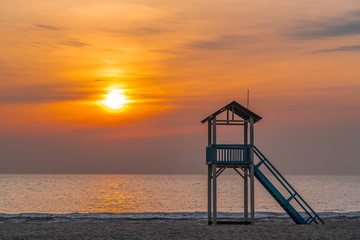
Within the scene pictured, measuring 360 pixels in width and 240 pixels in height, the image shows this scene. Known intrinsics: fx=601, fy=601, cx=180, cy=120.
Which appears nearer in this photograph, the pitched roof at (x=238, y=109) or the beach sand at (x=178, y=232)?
the beach sand at (x=178, y=232)

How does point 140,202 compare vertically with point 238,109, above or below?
below

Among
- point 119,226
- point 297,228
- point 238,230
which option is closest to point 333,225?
point 297,228

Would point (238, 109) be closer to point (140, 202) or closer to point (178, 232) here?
point (178, 232)

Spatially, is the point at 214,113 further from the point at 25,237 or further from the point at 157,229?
the point at 25,237

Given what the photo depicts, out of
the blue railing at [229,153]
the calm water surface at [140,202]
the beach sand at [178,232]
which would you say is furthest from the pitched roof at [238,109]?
the calm water surface at [140,202]

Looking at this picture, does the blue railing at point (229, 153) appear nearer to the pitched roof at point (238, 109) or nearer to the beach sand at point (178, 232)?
the pitched roof at point (238, 109)

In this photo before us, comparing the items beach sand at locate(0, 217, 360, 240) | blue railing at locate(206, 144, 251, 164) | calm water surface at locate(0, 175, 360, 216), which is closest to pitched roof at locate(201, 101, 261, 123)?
blue railing at locate(206, 144, 251, 164)

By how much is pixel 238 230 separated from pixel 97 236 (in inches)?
275

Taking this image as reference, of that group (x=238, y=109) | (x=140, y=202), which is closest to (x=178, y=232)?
(x=238, y=109)

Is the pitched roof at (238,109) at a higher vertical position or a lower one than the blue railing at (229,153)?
higher

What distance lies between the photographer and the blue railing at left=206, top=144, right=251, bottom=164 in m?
32.2

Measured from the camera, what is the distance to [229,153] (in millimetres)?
32375

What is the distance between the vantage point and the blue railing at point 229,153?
106 ft

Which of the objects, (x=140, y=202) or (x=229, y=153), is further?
(x=140, y=202)
